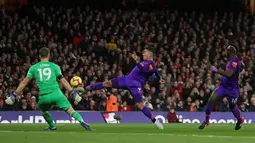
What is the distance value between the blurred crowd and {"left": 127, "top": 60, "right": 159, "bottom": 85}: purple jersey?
7.88 meters

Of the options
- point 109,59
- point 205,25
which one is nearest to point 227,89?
point 109,59

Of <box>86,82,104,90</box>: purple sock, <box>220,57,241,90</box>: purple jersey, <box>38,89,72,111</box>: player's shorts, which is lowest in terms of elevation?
<box>38,89,72,111</box>: player's shorts

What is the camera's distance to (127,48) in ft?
99.7

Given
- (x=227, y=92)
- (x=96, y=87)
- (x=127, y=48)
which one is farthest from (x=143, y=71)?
(x=127, y=48)

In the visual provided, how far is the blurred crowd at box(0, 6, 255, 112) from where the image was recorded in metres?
27.5

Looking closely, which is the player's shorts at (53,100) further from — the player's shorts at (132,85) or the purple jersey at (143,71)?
the purple jersey at (143,71)

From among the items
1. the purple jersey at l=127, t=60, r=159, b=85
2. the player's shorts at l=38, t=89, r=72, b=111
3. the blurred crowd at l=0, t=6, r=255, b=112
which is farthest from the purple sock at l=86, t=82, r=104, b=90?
the blurred crowd at l=0, t=6, r=255, b=112

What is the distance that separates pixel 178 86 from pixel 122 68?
246cm

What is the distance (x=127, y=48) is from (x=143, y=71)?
12.2 metres

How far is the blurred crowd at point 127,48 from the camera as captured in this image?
2753 centimetres

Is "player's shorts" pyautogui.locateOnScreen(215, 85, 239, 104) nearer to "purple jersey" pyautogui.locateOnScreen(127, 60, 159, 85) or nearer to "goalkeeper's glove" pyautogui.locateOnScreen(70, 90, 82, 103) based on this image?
"purple jersey" pyautogui.locateOnScreen(127, 60, 159, 85)

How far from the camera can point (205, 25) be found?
34.1 meters

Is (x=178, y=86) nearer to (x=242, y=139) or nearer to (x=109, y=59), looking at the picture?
(x=109, y=59)

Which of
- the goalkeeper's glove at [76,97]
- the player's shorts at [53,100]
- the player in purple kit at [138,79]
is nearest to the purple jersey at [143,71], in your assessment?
the player in purple kit at [138,79]
